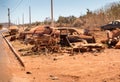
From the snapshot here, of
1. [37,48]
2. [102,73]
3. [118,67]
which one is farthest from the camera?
[37,48]

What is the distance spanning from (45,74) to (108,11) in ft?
150

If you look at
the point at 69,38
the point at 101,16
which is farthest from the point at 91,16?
the point at 69,38

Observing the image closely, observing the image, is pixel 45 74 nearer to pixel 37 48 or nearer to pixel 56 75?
pixel 56 75

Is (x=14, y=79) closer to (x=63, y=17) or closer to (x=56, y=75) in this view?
(x=56, y=75)

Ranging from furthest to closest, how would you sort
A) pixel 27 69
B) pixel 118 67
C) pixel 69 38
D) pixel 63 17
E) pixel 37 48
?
1. pixel 63 17
2. pixel 69 38
3. pixel 37 48
4. pixel 27 69
5. pixel 118 67

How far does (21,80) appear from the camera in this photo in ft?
34.5

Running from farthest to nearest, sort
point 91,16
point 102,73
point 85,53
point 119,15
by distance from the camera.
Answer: point 91,16 < point 119,15 < point 85,53 < point 102,73

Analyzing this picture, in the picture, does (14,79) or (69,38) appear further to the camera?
(69,38)

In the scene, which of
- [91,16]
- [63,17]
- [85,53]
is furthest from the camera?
[63,17]

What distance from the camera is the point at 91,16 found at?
60.1m

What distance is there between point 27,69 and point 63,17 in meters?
76.8

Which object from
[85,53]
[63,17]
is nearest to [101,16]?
[63,17]

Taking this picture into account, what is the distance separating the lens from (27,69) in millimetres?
12875

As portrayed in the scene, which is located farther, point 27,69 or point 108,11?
point 108,11
